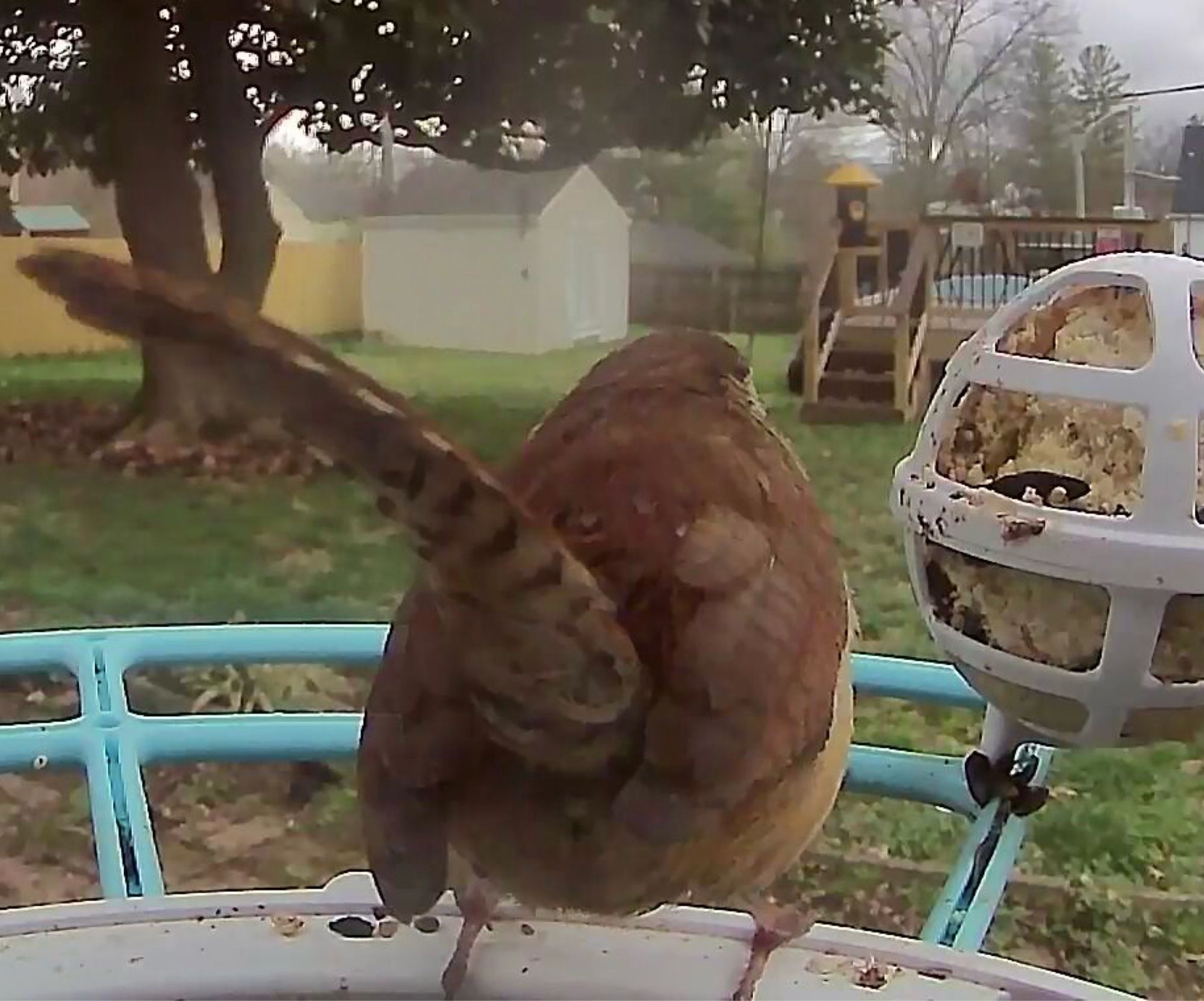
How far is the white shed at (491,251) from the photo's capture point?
3.26 feet

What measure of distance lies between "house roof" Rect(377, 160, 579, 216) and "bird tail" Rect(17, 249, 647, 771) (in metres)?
0.65

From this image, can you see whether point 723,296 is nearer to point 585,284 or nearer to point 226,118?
point 585,284

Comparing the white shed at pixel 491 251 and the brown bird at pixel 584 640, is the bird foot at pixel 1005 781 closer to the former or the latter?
the brown bird at pixel 584 640

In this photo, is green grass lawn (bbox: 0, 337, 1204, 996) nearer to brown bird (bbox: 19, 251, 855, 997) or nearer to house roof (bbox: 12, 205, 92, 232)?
house roof (bbox: 12, 205, 92, 232)

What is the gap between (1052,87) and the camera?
1001mm

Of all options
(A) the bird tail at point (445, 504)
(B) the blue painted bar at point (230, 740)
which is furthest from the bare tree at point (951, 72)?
(A) the bird tail at point (445, 504)

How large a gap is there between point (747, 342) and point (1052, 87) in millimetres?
313

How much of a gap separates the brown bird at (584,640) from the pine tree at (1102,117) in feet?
1.66

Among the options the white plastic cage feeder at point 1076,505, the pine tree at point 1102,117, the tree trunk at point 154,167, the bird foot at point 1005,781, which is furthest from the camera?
the pine tree at point 1102,117

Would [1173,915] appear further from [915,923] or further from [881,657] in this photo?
[881,657]

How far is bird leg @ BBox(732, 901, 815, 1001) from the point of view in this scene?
0.58 metres

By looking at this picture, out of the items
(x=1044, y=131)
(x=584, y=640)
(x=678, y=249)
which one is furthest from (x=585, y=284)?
(x=584, y=640)

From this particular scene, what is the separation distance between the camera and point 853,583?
0.87 metres

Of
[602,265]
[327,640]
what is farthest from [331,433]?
[602,265]
